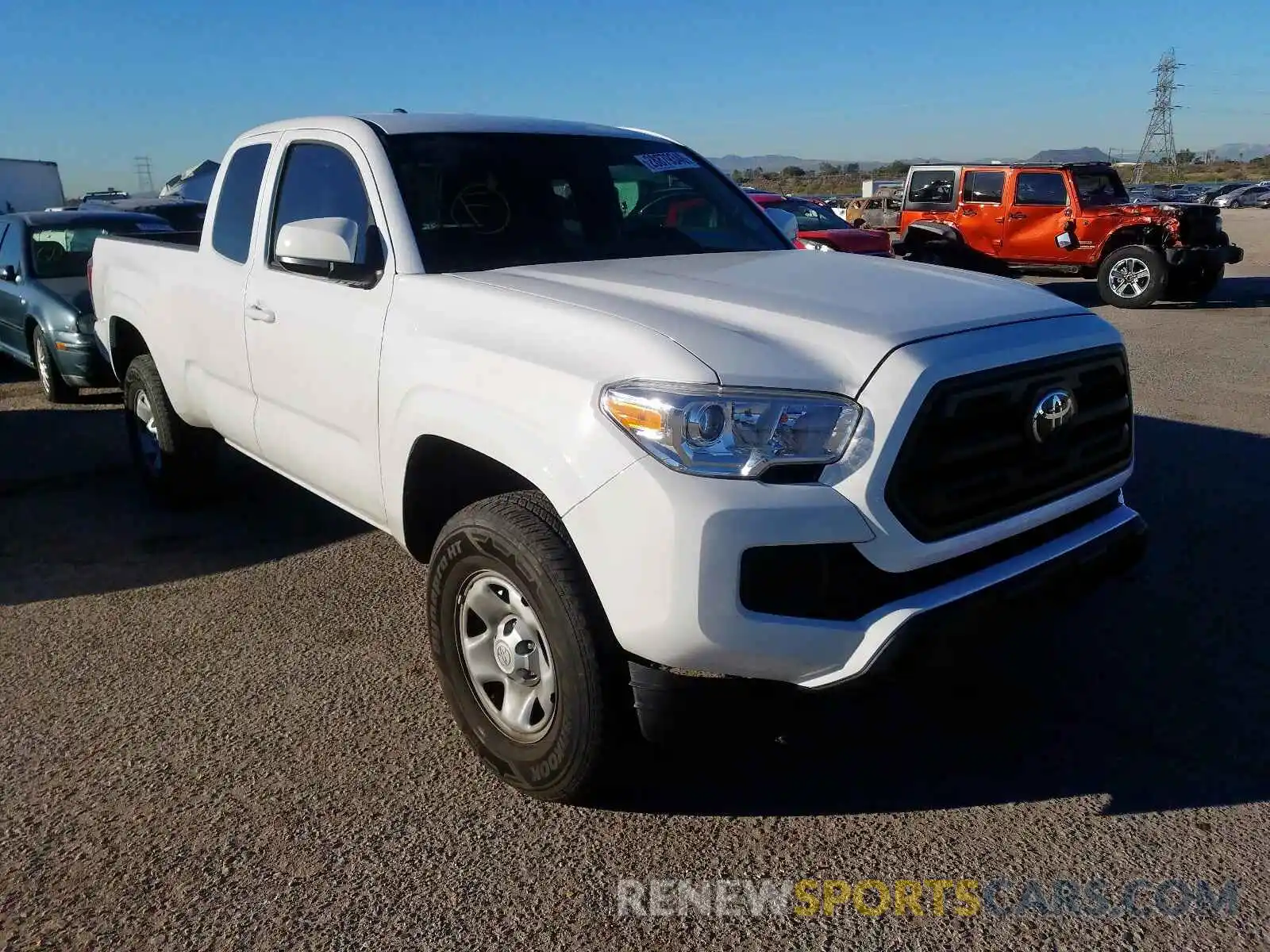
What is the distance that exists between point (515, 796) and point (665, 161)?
2.71 metres

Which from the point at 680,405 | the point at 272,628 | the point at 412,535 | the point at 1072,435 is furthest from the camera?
the point at 272,628

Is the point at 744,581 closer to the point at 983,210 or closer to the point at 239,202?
the point at 239,202

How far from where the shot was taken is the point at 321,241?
3.25 metres

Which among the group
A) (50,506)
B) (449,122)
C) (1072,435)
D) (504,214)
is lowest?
(50,506)

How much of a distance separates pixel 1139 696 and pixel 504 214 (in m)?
2.73

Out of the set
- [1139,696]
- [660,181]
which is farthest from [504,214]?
[1139,696]

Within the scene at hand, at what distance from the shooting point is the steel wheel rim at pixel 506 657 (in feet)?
9.15

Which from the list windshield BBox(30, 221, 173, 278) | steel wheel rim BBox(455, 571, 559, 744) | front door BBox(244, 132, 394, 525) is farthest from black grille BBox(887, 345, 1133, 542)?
windshield BBox(30, 221, 173, 278)

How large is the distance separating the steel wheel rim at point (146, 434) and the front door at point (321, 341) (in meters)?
1.63

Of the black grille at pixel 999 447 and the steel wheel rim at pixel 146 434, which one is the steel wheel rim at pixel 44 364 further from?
the black grille at pixel 999 447

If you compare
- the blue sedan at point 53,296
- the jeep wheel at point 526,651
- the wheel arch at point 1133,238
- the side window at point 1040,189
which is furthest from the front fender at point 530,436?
the side window at point 1040,189

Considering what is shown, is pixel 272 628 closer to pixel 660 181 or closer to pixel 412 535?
pixel 412 535

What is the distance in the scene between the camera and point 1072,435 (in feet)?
9.43

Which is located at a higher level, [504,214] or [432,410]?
[504,214]
